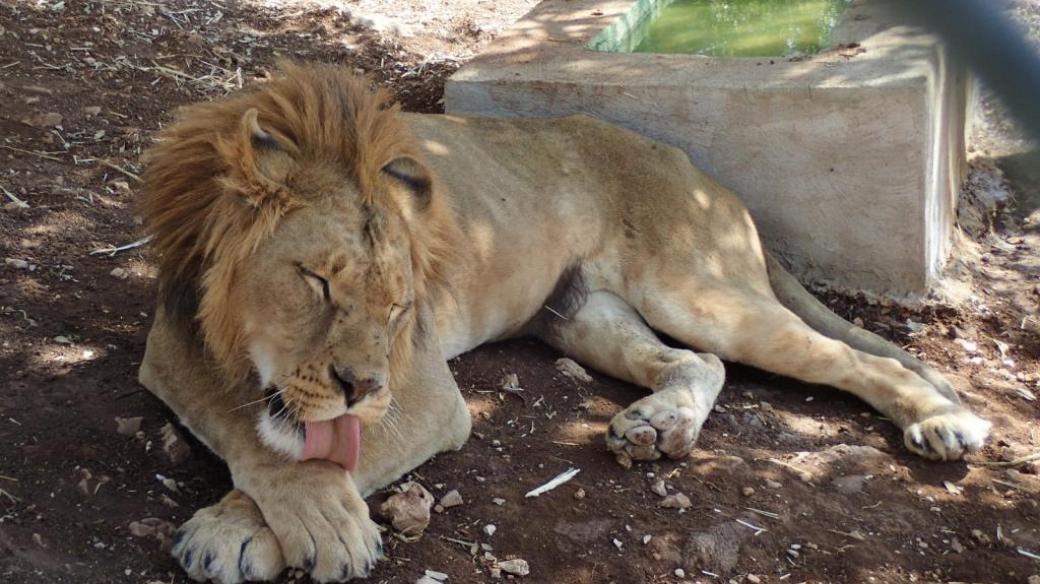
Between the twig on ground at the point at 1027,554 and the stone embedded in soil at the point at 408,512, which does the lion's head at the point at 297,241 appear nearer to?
the stone embedded in soil at the point at 408,512

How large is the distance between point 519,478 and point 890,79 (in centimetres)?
233

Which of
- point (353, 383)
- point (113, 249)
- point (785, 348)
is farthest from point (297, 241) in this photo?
point (785, 348)

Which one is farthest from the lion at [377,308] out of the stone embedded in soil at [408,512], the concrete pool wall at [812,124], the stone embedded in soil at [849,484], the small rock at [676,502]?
the concrete pool wall at [812,124]

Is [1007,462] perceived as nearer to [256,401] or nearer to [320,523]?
[320,523]

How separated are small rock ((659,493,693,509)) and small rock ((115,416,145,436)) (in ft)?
5.13

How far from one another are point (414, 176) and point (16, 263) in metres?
1.83

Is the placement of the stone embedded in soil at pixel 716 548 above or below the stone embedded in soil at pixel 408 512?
below

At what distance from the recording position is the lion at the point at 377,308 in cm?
306

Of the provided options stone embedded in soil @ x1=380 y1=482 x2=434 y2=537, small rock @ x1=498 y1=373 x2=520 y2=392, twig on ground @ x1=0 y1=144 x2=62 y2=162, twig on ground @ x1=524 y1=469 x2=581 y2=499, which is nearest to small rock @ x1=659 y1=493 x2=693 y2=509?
twig on ground @ x1=524 y1=469 x2=581 y2=499

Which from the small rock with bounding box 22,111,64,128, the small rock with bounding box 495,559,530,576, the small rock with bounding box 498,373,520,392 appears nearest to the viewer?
the small rock with bounding box 495,559,530,576

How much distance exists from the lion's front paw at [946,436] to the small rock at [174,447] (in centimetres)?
239

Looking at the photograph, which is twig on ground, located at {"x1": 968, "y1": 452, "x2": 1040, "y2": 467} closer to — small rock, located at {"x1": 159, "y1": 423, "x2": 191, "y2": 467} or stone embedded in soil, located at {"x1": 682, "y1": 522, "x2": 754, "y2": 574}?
stone embedded in soil, located at {"x1": 682, "y1": 522, "x2": 754, "y2": 574}

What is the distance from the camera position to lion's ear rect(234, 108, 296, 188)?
3113 millimetres

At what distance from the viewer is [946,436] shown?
418cm
